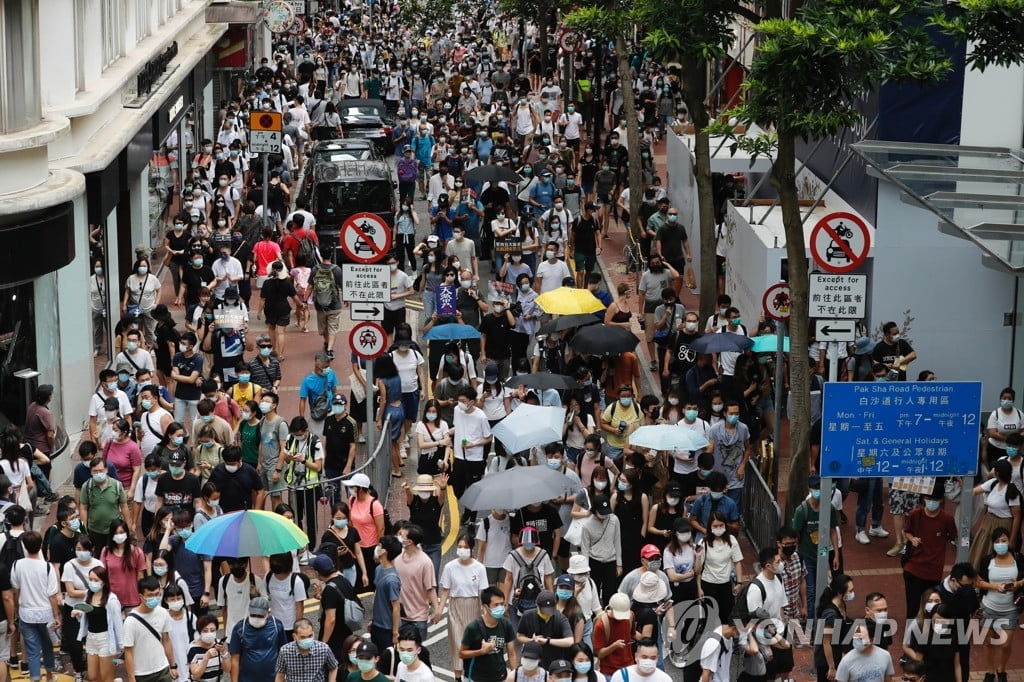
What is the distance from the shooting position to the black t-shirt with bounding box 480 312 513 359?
21.4 metres

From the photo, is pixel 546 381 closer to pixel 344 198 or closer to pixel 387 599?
pixel 387 599

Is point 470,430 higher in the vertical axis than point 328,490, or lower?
higher

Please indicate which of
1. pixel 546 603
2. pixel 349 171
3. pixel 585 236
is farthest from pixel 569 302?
pixel 349 171

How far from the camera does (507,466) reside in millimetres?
17219

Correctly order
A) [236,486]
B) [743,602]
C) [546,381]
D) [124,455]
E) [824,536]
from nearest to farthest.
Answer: [743,602]
[824,536]
[236,486]
[124,455]
[546,381]

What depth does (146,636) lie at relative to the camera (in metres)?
12.9

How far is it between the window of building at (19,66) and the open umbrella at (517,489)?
7.39m

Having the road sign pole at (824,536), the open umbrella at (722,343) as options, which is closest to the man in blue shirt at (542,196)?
the open umbrella at (722,343)

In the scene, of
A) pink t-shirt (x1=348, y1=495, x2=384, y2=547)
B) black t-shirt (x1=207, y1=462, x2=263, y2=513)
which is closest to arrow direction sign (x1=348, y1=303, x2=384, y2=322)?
black t-shirt (x1=207, y1=462, x2=263, y2=513)

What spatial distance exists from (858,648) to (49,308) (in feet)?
36.6

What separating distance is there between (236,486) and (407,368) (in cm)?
374

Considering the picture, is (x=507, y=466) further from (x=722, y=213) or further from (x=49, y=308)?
(x=722, y=213)

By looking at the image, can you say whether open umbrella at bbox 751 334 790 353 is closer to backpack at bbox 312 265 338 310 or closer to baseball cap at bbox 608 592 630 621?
backpack at bbox 312 265 338 310

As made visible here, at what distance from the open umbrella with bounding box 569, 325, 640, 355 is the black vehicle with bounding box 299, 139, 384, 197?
11.7m
